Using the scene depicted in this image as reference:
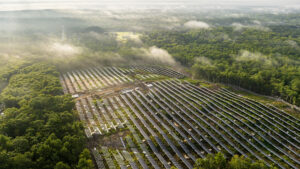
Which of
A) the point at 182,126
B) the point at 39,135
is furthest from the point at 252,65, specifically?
the point at 39,135

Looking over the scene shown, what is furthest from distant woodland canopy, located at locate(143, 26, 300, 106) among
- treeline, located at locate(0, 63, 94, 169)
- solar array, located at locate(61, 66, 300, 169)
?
treeline, located at locate(0, 63, 94, 169)

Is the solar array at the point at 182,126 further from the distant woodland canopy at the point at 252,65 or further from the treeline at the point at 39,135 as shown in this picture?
the distant woodland canopy at the point at 252,65

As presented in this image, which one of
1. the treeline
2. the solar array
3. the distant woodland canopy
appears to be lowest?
the solar array

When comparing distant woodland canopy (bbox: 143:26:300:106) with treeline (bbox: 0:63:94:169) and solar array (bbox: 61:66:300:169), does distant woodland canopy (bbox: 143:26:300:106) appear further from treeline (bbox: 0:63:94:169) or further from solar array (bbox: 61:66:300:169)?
treeline (bbox: 0:63:94:169)

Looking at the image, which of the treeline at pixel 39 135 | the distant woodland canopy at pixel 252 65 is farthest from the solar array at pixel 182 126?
the distant woodland canopy at pixel 252 65

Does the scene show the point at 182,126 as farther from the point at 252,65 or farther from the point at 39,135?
the point at 252,65

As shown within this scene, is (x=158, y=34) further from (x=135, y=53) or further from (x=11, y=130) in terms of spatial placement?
(x=11, y=130)
